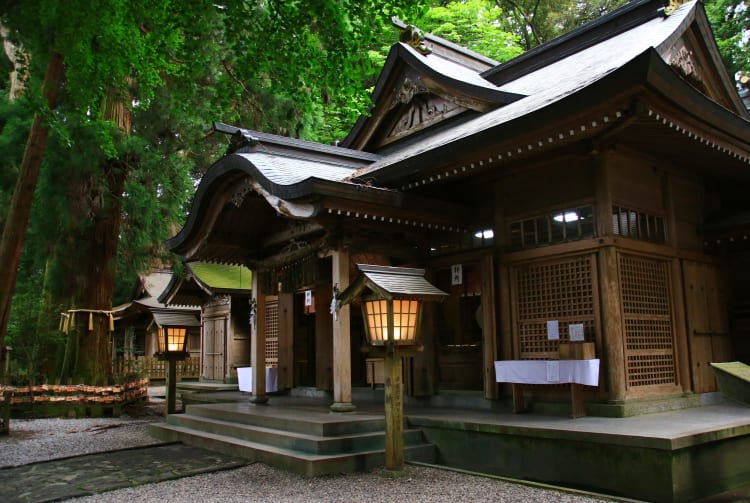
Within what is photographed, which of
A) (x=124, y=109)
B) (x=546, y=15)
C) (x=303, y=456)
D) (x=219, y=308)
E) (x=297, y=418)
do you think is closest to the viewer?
(x=303, y=456)

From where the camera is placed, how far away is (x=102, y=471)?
776 centimetres

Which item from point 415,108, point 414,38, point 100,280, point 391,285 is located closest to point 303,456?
point 391,285

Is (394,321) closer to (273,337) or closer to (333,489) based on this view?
(333,489)

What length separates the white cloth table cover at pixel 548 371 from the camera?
7.67 m

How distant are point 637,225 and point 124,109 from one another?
40.2ft

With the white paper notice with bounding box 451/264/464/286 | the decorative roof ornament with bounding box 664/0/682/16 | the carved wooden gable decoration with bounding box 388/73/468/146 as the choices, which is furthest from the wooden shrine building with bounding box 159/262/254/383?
the decorative roof ornament with bounding box 664/0/682/16

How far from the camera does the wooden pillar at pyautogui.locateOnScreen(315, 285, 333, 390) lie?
1301 centimetres

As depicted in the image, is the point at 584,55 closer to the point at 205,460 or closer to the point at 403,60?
the point at 403,60

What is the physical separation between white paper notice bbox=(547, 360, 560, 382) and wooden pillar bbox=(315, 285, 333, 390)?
590 cm

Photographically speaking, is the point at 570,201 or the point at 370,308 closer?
the point at 370,308

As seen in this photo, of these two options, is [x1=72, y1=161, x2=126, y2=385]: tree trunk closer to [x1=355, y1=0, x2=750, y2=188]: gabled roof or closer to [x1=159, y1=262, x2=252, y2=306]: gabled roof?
[x1=159, y1=262, x2=252, y2=306]: gabled roof

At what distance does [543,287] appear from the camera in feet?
29.4

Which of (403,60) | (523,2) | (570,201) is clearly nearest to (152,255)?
(403,60)

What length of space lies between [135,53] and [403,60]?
5806mm
